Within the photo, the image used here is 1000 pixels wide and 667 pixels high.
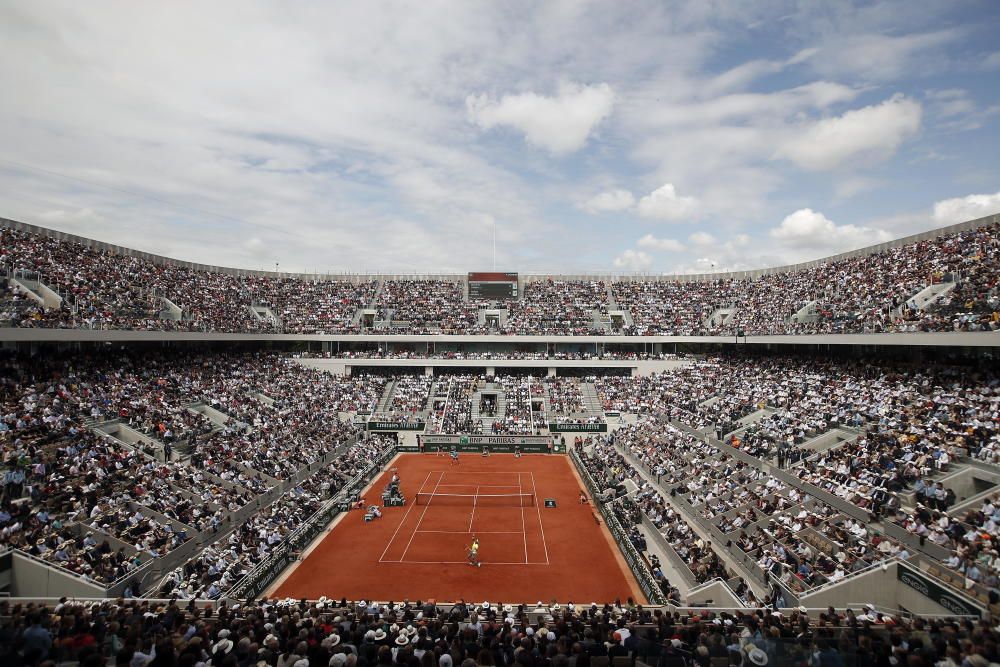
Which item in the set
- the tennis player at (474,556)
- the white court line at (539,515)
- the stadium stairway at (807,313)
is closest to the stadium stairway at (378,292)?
the white court line at (539,515)

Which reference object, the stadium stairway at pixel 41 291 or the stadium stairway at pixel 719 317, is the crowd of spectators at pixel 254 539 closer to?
the stadium stairway at pixel 41 291

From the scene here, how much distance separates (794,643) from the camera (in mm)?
9766

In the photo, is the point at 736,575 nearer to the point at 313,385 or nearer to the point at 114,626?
the point at 114,626

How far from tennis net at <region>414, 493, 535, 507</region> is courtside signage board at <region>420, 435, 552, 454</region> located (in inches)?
476

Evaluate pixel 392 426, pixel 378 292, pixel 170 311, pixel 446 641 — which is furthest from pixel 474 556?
pixel 378 292

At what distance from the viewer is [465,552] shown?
83.3ft

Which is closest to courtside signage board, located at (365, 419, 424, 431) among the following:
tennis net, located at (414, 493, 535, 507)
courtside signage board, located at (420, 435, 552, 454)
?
courtside signage board, located at (420, 435, 552, 454)

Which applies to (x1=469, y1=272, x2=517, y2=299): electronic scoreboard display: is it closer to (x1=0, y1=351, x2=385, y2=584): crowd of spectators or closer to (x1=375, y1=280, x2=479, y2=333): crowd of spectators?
(x1=375, y1=280, x2=479, y2=333): crowd of spectators

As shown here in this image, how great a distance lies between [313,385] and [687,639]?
146ft

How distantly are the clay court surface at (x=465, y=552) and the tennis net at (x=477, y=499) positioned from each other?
0.06 m

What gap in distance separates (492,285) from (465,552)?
45624mm

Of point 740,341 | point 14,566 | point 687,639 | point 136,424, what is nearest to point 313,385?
point 136,424

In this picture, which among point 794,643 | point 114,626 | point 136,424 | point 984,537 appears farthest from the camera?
point 136,424

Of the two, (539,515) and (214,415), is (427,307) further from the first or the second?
(539,515)
